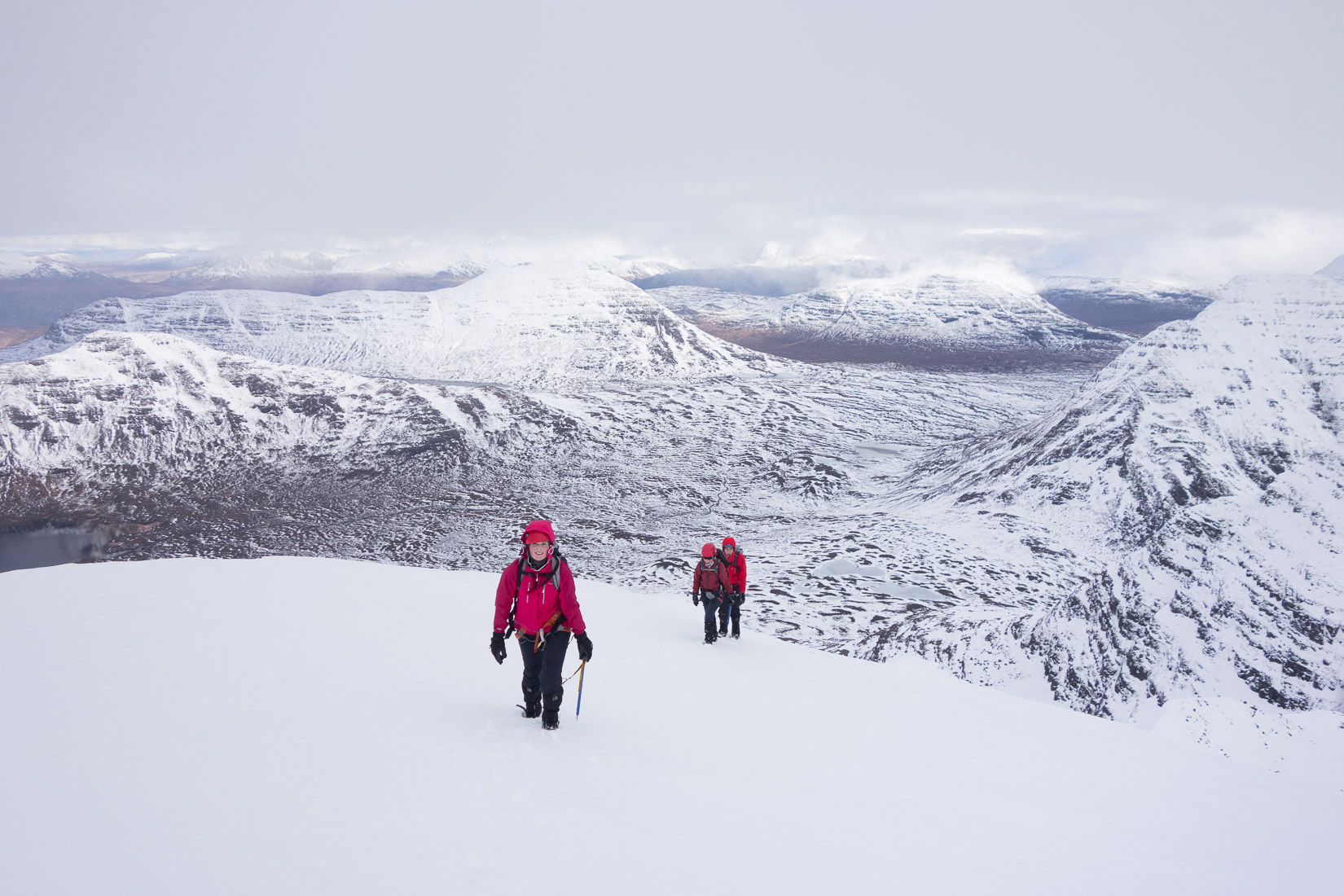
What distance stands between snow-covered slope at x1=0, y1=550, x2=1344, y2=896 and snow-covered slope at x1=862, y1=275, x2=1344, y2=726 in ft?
37.8

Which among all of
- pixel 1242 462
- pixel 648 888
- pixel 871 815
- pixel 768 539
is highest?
pixel 648 888

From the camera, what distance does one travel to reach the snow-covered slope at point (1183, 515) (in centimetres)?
1761

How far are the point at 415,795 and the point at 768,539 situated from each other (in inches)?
2104

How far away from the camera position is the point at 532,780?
18.6 feet

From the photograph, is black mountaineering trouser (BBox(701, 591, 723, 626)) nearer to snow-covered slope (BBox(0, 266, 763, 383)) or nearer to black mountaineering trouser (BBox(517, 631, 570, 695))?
black mountaineering trouser (BBox(517, 631, 570, 695))

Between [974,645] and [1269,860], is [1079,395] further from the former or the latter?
[1269,860]

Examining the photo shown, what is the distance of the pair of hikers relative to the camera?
43.0ft

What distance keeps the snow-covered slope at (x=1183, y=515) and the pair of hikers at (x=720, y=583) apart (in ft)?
41.2

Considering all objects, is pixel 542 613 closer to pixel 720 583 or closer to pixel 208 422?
pixel 720 583

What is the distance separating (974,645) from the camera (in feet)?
73.5

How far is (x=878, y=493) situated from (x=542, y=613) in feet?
241

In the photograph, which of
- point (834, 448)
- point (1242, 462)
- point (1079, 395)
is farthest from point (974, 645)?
point (834, 448)

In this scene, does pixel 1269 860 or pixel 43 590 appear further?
pixel 43 590

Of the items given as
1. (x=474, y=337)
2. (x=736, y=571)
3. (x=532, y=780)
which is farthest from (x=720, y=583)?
(x=474, y=337)
